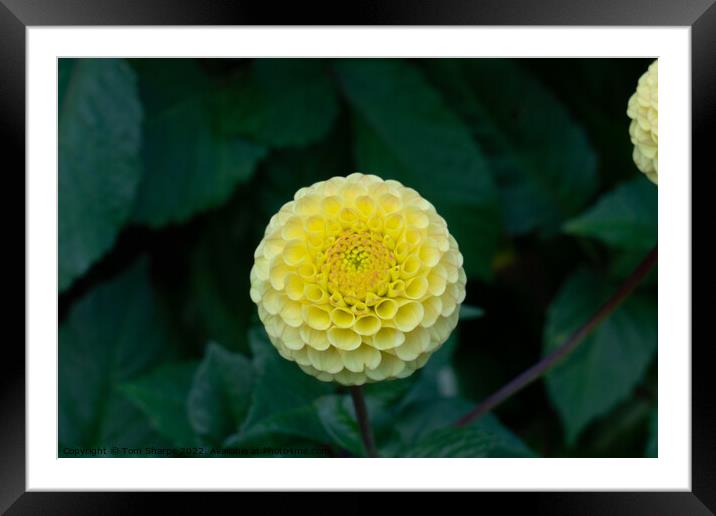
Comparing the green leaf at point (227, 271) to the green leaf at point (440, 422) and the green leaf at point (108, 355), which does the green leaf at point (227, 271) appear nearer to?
the green leaf at point (108, 355)

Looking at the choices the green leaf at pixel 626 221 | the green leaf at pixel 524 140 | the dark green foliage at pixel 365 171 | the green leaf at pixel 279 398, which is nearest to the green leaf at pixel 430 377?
the dark green foliage at pixel 365 171

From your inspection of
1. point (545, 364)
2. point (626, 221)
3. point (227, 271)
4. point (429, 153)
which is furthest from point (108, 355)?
point (626, 221)

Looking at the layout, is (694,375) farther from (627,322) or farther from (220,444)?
(220,444)

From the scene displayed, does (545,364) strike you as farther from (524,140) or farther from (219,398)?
(524,140)

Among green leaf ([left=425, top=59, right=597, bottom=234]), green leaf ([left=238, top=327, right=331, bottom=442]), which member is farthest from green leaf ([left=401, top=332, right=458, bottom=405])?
green leaf ([left=425, top=59, right=597, bottom=234])

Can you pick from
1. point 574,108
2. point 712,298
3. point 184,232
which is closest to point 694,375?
point 712,298

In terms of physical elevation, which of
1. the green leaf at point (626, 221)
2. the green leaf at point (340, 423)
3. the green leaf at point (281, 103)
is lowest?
the green leaf at point (340, 423)

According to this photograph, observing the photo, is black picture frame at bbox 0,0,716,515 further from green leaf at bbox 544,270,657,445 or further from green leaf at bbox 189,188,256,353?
green leaf at bbox 189,188,256,353
